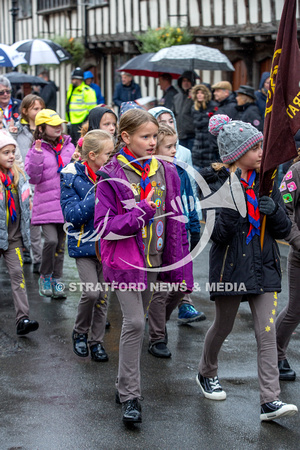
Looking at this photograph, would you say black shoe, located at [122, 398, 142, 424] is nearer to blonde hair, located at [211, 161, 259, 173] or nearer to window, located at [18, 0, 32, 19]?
blonde hair, located at [211, 161, 259, 173]

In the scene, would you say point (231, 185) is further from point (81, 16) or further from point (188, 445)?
point (81, 16)

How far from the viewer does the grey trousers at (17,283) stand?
6.42m

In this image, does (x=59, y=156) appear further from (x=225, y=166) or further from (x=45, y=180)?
(x=225, y=166)

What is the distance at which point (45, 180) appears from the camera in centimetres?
786

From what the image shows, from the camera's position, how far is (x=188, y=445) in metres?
4.32

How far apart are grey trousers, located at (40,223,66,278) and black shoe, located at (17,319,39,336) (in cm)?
146

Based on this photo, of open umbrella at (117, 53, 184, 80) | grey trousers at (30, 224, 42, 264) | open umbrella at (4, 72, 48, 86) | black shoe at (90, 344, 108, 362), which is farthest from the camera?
open umbrella at (4, 72, 48, 86)

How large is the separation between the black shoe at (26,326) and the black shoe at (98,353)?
2.20 ft

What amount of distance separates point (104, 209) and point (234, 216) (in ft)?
2.66

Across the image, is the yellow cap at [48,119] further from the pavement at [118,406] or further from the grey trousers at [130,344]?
the grey trousers at [130,344]

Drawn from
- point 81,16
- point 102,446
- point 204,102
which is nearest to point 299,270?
point 102,446

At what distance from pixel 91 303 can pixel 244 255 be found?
5.19 ft

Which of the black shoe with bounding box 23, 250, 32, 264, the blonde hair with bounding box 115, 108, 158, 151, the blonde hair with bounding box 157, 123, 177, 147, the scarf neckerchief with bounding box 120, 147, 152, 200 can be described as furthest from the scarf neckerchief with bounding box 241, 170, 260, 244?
the black shoe with bounding box 23, 250, 32, 264

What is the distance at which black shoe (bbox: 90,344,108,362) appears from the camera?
5785 millimetres
